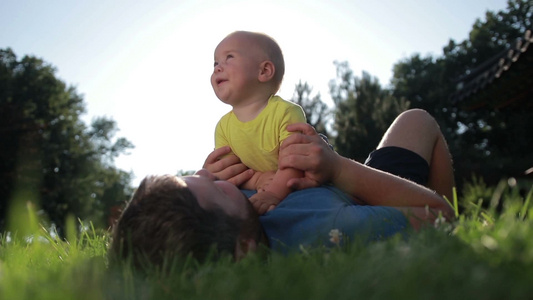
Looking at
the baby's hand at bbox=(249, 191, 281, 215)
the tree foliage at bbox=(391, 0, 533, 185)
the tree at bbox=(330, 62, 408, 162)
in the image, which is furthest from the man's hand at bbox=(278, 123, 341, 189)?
the tree foliage at bbox=(391, 0, 533, 185)

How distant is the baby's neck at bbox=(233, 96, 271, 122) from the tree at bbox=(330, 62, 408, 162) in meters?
15.1

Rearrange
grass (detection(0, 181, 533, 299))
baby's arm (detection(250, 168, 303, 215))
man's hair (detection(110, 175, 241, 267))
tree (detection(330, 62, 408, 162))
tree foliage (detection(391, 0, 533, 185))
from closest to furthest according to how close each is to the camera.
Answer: grass (detection(0, 181, 533, 299)), man's hair (detection(110, 175, 241, 267)), baby's arm (detection(250, 168, 303, 215)), tree (detection(330, 62, 408, 162)), tree foliage (detection(391, 0, 533, 185))

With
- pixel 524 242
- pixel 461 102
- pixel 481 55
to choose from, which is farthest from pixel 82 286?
pixel 481 55

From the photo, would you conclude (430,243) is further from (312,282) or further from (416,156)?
(416,156)

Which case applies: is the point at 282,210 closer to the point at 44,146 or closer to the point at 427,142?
the point at 427,142

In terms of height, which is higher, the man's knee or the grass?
the man's knee

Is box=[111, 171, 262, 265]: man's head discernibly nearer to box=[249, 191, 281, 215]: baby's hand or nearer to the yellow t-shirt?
box=[249, 191, 281, 215]: baby's hand

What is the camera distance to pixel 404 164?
363cm

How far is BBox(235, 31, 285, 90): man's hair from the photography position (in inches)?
139

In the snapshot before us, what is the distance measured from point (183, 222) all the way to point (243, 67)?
1478 millimetres

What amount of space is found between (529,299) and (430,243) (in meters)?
0.62

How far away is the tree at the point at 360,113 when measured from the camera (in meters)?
18.8

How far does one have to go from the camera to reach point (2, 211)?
23484mm

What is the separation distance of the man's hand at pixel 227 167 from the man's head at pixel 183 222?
2.82 feet
